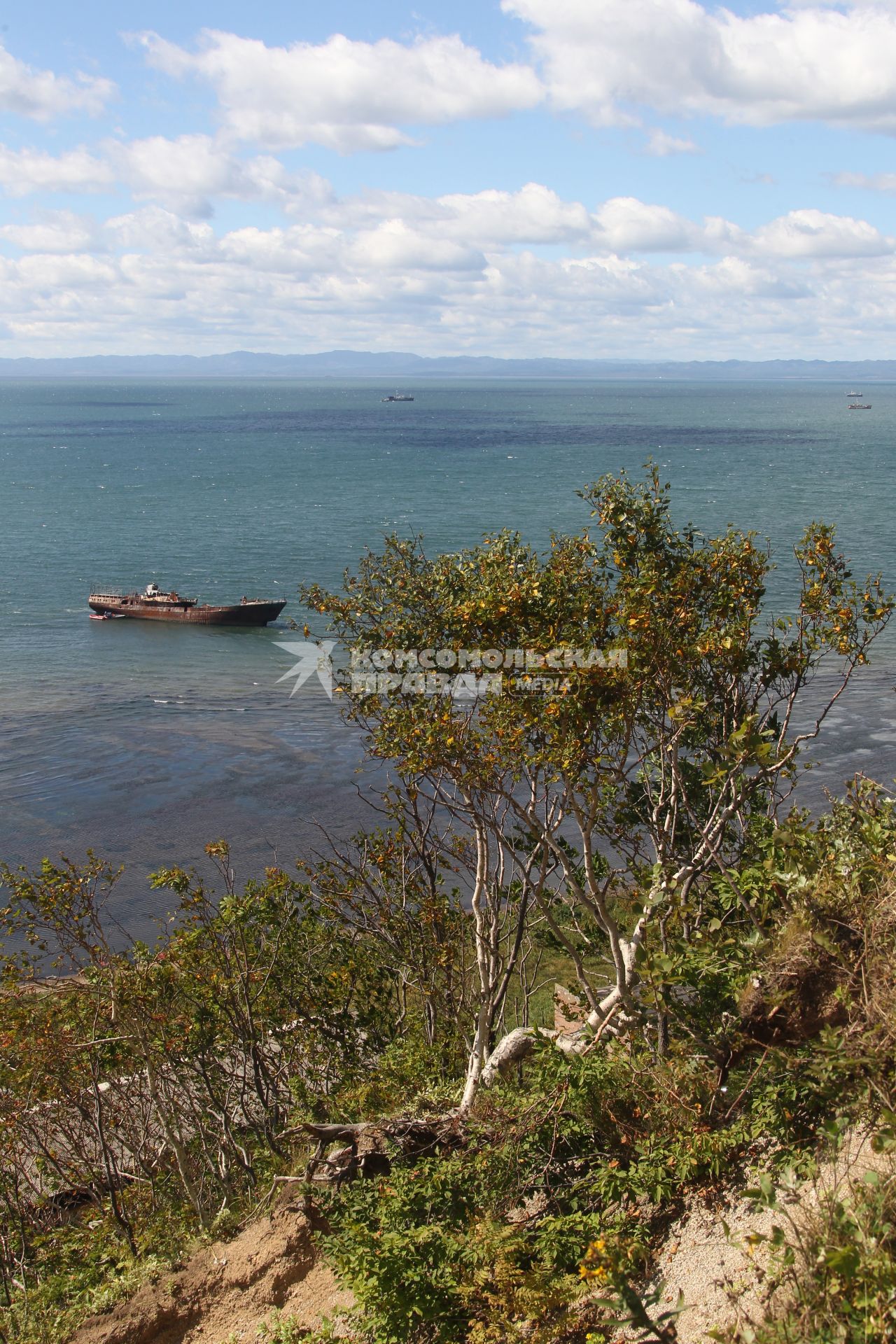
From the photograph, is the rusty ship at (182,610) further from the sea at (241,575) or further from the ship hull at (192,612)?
the sea at (241,575)

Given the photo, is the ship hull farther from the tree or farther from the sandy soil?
the sandy soil

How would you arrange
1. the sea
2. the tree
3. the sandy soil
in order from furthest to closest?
Answer: the sea < the tree < the sandy soil

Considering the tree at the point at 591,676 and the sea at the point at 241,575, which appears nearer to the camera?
the tree at the point at 591,676

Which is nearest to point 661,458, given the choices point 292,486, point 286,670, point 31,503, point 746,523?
point 292,486

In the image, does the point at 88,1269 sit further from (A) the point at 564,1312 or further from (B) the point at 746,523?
(B) the point at 746,523

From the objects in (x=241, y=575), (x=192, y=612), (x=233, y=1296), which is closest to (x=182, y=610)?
(x=192, y=612)

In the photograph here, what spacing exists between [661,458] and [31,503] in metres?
66.8

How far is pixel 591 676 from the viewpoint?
877 centimetres

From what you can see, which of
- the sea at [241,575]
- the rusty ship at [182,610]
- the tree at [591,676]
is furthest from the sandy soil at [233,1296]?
the rusty ship at [182,610]

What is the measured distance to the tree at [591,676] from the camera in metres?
8.81

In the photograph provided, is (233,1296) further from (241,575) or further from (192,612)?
(241,575)

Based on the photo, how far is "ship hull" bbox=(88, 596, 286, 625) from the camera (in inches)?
2007

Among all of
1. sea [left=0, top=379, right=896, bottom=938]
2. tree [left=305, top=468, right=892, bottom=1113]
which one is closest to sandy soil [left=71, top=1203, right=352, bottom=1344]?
→ tree [left=305, top=468, right=892, bottom=1113]

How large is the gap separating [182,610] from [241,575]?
9770 mm
